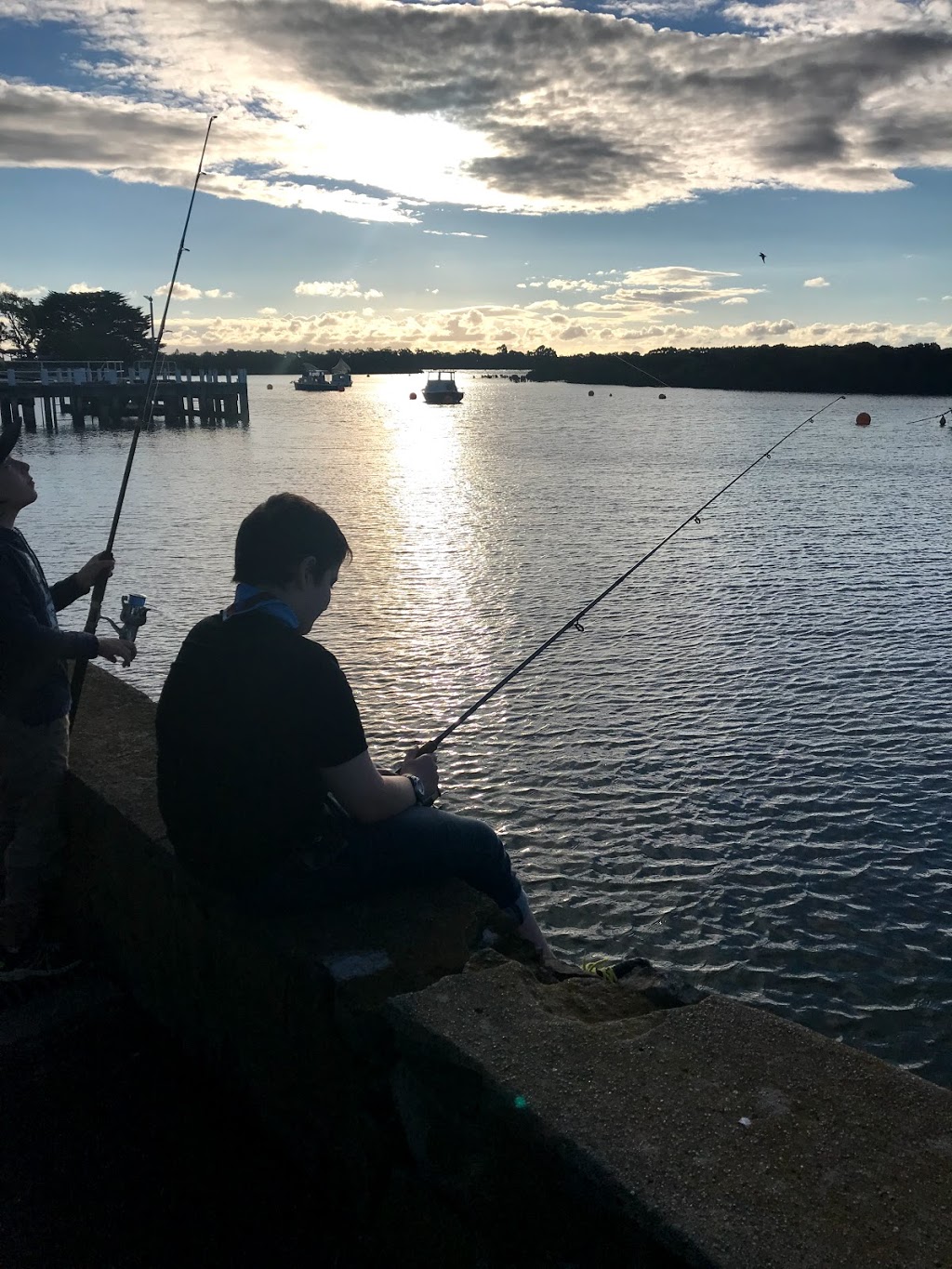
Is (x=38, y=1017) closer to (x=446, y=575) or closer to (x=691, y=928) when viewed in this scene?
(x=691, y=928)

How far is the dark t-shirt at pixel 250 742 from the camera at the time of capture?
277cm

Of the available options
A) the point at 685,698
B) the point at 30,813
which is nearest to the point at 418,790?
the point at 30,813

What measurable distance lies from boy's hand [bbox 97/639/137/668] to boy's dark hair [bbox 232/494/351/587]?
1193mm

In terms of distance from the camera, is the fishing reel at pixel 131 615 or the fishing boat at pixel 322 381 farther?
the fishing boat at pixel 322 381

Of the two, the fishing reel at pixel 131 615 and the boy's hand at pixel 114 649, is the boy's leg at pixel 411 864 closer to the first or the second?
the boy's hand at pixel 114 649

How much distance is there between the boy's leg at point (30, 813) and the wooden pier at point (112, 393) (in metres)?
55.8

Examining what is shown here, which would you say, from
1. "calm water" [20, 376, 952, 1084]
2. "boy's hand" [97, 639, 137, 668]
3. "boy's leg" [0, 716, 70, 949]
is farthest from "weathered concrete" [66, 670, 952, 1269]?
"calm water" [20, 376, 952, 1084]

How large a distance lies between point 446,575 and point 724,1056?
15.7 meters

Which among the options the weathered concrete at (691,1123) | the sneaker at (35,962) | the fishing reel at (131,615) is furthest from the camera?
the fishing reel at (131,615)

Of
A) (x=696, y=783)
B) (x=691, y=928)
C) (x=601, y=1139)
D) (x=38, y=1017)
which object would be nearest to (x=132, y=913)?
(x=38, y=1017)

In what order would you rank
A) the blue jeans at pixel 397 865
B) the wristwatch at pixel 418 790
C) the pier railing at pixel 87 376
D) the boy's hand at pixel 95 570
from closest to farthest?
the blue jeans at pixel 397 865, the wristwatch at pixel 418 790, the boy's hand at pixel 95 570, the pier railing at pixel 87 376

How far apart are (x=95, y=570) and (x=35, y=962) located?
64.1 inches

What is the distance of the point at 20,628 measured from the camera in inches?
145

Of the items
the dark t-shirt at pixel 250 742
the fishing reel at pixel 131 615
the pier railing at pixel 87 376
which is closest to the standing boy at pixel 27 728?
the fishing reel at pixel 131 615
